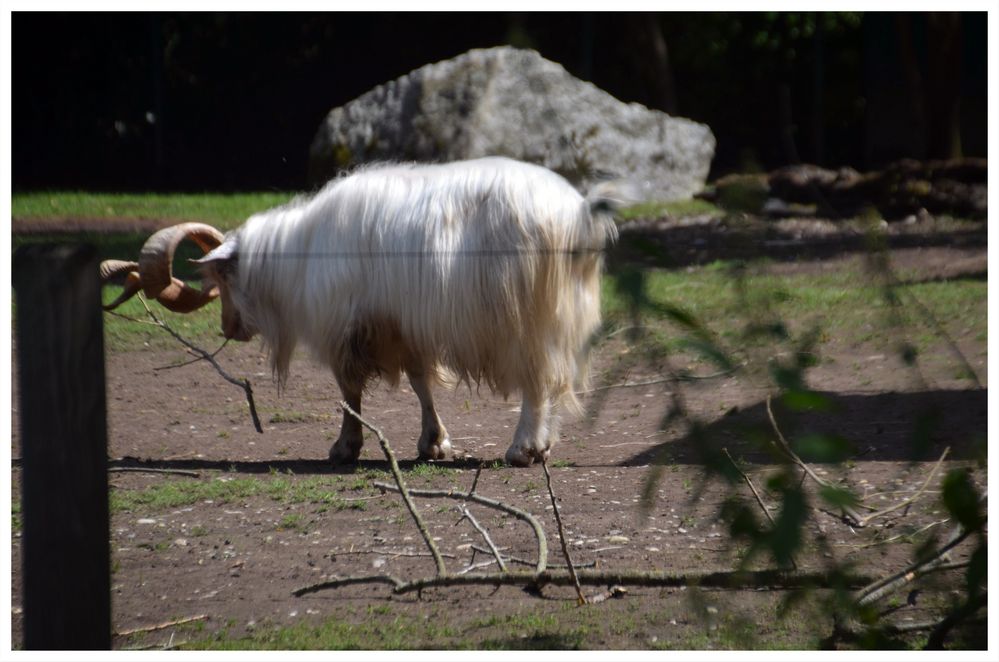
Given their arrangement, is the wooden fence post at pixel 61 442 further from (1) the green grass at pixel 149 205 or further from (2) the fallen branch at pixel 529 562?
(1) the green grass at pixel 149 205

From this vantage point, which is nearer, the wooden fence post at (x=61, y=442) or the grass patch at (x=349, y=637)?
the wooden fence post at (x=61, y=442)

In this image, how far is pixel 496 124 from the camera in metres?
12.5

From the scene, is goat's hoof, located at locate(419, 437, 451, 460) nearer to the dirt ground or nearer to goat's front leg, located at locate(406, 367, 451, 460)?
goat's front leg, located at locate(406, 367, 451, 460)

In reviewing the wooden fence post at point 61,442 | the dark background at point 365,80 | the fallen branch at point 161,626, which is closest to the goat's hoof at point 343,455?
the fallen branch at point 161,626

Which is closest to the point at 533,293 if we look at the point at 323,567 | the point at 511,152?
the point at 323,567

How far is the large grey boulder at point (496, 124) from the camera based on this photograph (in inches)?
491

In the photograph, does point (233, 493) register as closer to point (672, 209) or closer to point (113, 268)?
point (113, 268)

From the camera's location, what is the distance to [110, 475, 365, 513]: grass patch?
16.5 ft

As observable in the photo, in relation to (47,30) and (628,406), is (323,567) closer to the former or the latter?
(628,406)

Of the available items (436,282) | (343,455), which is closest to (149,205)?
(343,455)

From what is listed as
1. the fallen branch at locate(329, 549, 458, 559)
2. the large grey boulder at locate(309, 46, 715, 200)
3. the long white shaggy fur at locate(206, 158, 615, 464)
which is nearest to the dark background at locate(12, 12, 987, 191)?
the large grey boulder at locate(309, 46, 715, 200)

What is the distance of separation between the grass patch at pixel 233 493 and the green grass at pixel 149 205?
578 cm

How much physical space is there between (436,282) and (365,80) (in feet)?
36.3

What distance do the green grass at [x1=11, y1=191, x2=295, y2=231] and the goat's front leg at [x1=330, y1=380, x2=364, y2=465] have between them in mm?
5481
